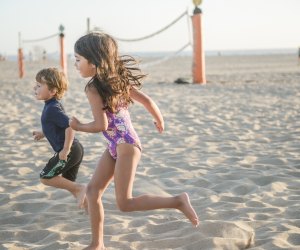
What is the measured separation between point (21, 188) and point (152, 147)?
1.88 m

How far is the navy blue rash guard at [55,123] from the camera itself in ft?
9.22

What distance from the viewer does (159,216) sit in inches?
115

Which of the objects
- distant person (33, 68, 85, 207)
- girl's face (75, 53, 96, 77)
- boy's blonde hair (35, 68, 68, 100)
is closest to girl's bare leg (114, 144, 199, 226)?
girl's face (75, 53, 96, 77)

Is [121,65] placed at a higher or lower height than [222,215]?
higher

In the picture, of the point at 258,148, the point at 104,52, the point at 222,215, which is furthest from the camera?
the point at 258,148

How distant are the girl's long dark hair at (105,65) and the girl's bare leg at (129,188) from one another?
0.83ft

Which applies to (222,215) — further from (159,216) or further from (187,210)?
(187,210)

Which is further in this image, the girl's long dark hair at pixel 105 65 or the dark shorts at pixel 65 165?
the dark shorts at pixel 65 165

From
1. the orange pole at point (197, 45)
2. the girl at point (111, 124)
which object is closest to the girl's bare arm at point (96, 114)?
the girl at point (111, 124)

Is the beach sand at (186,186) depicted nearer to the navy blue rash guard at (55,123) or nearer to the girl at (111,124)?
the girl at (111,124)

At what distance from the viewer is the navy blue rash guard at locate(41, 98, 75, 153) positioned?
2.81 m

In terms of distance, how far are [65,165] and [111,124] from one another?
0.72 meters

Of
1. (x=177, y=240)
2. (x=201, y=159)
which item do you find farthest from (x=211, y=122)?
(x=177, y=240)

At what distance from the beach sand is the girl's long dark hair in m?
0.92
